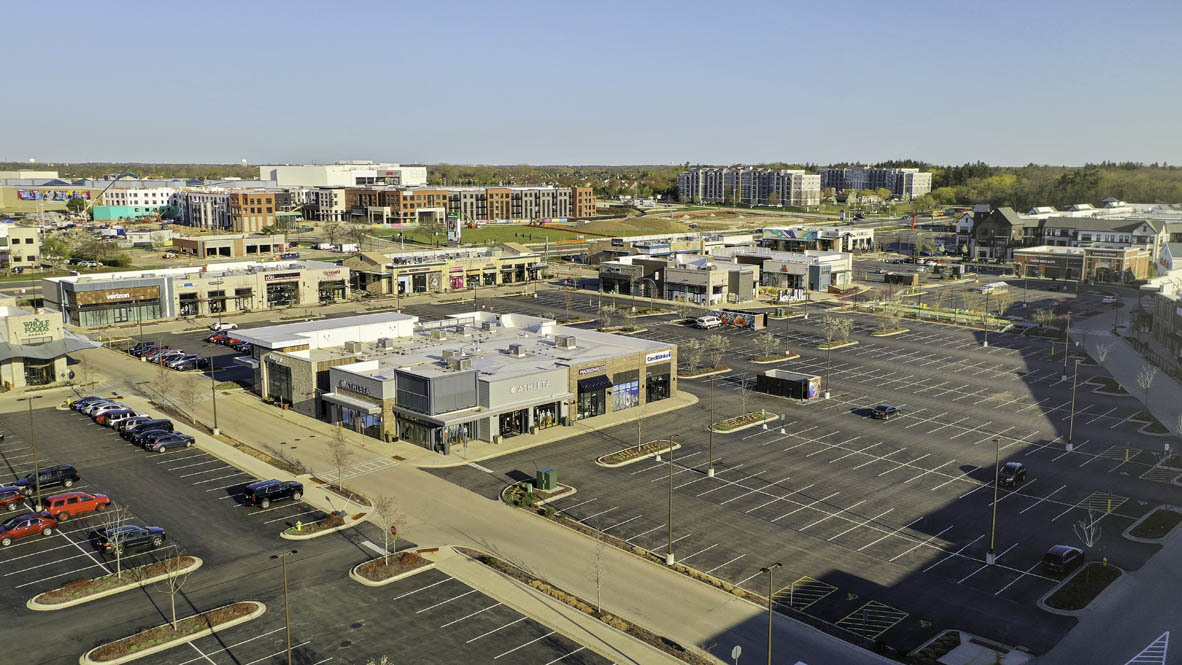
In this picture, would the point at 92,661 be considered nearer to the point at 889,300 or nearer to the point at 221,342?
the point at 221,342

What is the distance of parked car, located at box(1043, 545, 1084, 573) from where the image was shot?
112ft

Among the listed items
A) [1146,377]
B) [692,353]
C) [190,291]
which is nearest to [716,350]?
[692,353]

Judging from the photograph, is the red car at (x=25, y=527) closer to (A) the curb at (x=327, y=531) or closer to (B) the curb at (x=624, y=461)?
(A) the curb at (x=327, y=531)

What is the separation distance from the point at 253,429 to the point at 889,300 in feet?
257

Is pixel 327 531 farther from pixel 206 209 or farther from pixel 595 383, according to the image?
pixel 206 209

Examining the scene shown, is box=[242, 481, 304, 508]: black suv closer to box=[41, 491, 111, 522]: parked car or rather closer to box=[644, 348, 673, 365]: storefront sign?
box=[41, 491, 111, 522]: parked car

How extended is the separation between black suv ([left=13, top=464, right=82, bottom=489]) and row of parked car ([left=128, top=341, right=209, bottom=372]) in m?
25.7

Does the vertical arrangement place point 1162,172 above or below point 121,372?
above

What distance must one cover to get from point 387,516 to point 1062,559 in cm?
2772

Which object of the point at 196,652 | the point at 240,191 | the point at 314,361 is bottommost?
the point at 196,652

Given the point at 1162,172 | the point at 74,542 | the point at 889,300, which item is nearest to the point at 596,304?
the point at 889,300

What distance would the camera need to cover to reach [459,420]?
1912 inches

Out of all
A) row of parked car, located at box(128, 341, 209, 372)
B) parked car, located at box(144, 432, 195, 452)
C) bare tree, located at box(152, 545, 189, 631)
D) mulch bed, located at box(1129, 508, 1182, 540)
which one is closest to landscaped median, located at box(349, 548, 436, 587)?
bare tree, located at box(152, 545, 189, 631)

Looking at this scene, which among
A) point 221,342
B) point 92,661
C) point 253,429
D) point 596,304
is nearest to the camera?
point 92,661
